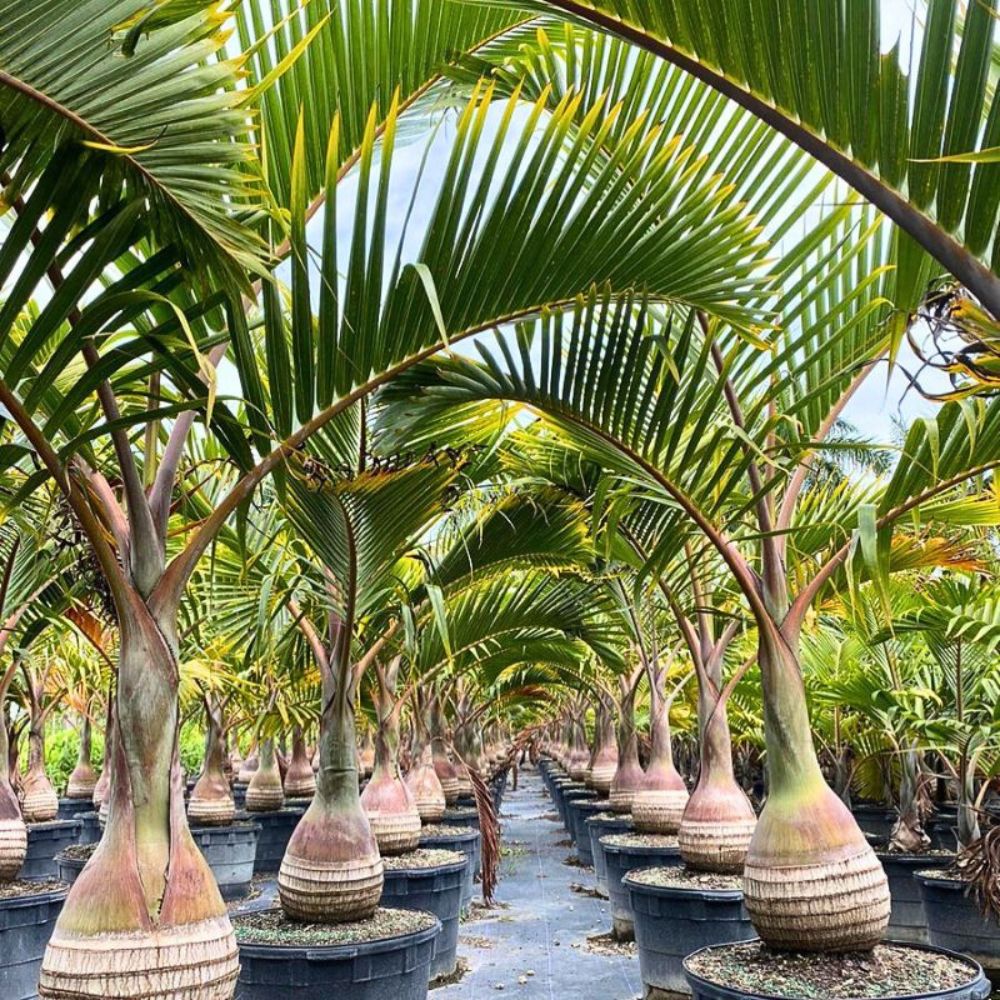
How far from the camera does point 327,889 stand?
3613 mm

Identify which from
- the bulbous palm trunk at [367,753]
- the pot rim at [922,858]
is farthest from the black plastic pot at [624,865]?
the bulbous palm trunk at [367,753]

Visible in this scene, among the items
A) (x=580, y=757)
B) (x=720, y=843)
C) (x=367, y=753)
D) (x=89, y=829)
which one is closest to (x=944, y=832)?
(x=720, y=843)

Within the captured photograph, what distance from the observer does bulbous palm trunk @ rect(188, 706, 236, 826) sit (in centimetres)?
788

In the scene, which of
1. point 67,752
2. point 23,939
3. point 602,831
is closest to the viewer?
point 23,939

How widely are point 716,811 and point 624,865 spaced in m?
1.34

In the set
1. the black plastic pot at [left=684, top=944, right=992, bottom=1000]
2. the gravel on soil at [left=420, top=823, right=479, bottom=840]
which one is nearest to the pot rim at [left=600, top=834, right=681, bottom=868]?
the gravel on soil at [left=420, top=823, right=479, bottom=840]

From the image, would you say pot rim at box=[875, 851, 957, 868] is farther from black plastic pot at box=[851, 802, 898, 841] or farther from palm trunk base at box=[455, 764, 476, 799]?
palm trunk base at box=[455, 764, 476, 799]

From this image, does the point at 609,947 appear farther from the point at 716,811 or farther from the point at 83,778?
the point at 83,778

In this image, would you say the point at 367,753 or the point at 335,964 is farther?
the point at 367,753

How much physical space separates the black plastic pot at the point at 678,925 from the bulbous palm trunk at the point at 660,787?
1.88 meters

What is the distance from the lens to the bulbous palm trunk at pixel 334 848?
11.9ft

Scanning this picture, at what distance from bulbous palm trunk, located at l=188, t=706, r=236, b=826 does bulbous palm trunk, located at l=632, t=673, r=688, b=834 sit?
367cm

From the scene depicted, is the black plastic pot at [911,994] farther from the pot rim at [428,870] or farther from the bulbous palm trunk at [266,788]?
the bulbous palm trunk at [266,788]

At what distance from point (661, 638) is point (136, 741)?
188 inches
